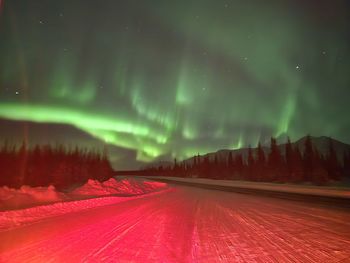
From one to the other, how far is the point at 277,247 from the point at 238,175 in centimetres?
9478

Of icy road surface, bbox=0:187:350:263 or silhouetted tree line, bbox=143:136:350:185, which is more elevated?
silhouetted tree line, bbox=143:136:350:185

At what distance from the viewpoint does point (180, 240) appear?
289 inches

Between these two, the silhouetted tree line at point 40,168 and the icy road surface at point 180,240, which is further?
the silhouetted tree line at point 40,168

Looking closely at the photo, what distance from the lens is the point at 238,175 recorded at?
9812cm

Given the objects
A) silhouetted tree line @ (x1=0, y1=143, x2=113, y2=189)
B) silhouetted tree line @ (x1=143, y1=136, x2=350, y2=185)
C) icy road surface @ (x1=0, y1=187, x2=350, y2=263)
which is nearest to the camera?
icy road surface @ (x1=0, y1=187, x2=350, y2=263)

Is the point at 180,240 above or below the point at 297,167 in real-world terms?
below

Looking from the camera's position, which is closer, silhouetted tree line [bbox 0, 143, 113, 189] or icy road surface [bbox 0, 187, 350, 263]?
icy road surface [bbox 0, 187, 350, 263]

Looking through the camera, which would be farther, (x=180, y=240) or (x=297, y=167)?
(x=297, y=167)

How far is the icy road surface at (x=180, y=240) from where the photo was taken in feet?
19.1

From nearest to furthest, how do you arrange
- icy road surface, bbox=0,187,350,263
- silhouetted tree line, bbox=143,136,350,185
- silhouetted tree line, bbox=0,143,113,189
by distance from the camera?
icy road surface, bbox=0,187,350,263 < silhouetted tree line, bbox=0,143,113,189 < silhouetted tree line, bbox=143,136,350,185

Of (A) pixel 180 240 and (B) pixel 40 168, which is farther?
(B) pixel 40 168

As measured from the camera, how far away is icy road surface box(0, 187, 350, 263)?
5.82 metres

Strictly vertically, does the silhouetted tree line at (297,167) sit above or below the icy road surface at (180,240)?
above

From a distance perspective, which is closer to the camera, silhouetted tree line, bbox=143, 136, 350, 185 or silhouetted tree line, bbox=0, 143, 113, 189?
silhouetted tree line, bbox=0, 143, 113, 189
